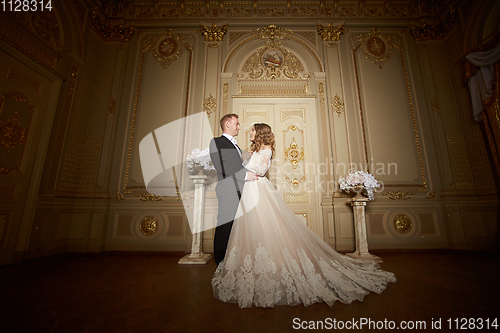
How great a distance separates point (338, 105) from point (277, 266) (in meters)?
3.67

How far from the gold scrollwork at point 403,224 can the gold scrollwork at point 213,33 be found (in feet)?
16.0

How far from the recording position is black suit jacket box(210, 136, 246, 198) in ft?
7.77

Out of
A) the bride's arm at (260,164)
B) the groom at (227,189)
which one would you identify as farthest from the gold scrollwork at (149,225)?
the bride's arm at (260,164)

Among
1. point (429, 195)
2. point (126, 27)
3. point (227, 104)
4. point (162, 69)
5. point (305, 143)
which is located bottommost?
point (429, 195)

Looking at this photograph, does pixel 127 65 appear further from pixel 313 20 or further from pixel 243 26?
pixel 313 20

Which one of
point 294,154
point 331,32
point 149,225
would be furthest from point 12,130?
point 331,32

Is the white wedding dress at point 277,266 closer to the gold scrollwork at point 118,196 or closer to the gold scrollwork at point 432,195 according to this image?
the gold scrollwork at point 432,195

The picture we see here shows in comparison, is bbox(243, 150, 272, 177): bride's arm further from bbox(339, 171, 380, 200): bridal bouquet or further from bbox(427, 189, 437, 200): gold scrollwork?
bbox(427, 189, 437, 200): gold scrollwork

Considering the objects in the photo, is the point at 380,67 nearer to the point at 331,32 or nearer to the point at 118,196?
the point at 331,32

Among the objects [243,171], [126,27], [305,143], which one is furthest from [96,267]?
[126,27]

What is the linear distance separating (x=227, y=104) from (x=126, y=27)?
275cm

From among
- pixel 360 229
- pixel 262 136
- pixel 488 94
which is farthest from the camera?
pixel 488 94

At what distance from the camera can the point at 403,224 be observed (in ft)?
12.9

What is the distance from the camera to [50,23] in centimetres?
363
